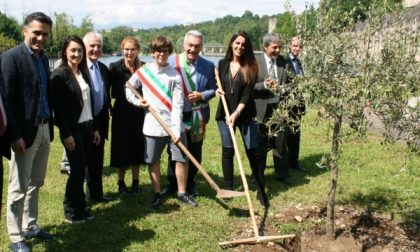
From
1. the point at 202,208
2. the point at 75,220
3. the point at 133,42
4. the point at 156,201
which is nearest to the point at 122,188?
the point at 156,201

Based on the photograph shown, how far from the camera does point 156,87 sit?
5637 millimetres

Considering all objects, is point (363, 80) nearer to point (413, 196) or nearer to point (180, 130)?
point (180, 130)

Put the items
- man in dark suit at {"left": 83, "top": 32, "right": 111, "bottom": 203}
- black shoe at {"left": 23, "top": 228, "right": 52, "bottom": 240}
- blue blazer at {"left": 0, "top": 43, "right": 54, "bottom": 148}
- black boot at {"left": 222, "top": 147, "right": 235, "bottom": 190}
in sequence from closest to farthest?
blue blazer at {"left": 0, "top": 43, "right": 54, "bottom": 148} < black shoe at {"left": 23, "top": 228, "right": 52, "bottom": 240} < man in dark suit at {"left": 83, "top": 32, "right": 111, "bottom": 203} < black boot at {"left": 222, "top": 147, "right": 235, "bottom": 190}

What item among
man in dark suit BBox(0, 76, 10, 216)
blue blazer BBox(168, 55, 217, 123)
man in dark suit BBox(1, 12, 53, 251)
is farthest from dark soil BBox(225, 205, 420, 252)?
man in dark suit BBox(0, 76, 10, 216)

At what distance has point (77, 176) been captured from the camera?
5.20 m

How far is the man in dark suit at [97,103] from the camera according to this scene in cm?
579

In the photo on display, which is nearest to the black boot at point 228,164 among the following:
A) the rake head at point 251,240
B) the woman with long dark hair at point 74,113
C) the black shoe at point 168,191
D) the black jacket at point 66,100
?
the black shoe at point 168,191

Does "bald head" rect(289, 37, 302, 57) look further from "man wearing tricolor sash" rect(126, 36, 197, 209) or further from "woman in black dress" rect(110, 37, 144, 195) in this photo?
"woman in black dress" rect(110, 37, 144, 195)

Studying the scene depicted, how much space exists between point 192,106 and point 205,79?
434mm

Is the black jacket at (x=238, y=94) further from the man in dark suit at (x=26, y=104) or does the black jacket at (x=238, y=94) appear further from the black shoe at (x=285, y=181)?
the man in dark suit at (x=26, y=104)

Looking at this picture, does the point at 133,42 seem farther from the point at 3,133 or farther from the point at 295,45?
the point at 3,133

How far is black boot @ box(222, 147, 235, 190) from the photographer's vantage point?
6.33 metres

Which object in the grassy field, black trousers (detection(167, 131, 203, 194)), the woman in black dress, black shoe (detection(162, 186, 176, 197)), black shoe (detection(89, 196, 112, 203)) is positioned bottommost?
the grassy field

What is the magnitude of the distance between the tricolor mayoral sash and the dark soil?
4.72 ft
